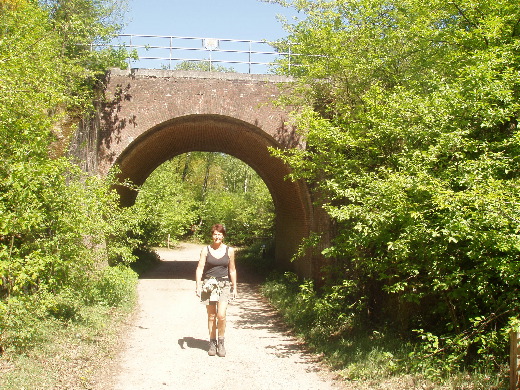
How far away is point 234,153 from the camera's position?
17.8 metres

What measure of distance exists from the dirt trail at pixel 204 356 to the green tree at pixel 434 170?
142 centimetres

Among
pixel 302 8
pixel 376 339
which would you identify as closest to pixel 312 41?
pixel 302 8

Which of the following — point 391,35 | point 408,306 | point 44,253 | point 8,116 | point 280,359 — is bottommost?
point 280,359

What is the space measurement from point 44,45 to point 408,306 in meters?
7.68

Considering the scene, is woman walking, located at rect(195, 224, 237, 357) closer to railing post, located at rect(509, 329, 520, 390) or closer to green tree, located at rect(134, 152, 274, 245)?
railing post, located at rect(509, 329, 520, 390)

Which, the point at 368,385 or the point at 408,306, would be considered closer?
the point at 368,385

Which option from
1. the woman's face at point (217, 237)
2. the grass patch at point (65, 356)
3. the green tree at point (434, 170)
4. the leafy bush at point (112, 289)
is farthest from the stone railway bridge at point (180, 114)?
the woman's face at point (217, 237)

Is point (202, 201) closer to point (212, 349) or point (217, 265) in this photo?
point (212, 349)

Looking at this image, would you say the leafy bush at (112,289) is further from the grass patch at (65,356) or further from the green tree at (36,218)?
the grass patch at (65,356)

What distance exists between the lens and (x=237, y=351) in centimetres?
737

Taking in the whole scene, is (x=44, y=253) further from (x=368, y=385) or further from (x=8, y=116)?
(x=368, y=385)

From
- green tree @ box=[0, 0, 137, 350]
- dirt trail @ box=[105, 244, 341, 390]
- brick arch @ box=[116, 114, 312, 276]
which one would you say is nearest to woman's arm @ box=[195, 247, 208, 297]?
dirt trail @ box=[105, 244, 341, 390]

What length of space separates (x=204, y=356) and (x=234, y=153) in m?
11.5

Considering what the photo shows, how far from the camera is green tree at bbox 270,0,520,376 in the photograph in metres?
5.20
